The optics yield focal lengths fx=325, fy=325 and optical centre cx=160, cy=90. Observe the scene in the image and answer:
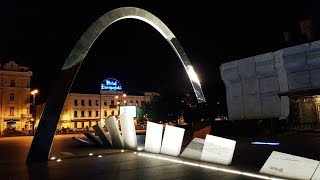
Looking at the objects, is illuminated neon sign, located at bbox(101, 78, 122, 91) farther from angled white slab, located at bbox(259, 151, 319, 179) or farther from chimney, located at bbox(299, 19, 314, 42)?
angled white slab, located at bbox(259, 151, 319, 179)

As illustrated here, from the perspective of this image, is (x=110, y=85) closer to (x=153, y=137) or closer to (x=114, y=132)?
(x=114, y=132)

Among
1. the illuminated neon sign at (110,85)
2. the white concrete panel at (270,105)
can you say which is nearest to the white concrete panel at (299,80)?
the white concrete panel at (270,105)

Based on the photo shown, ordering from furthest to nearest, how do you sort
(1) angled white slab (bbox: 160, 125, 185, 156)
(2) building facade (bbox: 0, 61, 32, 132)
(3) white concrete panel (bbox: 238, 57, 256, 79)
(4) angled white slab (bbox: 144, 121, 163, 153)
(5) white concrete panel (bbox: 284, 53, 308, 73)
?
(2) building facade (bbox: 0, 61, 32, 132) < (3) white concrete panel (bbox: 238, 57, 256, 79) < (5) white concrete panel (bbox: 284, 53, 308, 73) < (4) angled white slab (bbox: 144, 121, 163, 153) < (1) angled white slab (bbox: 160, 125, 185, 156)

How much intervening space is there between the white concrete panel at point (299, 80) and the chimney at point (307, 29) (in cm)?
291

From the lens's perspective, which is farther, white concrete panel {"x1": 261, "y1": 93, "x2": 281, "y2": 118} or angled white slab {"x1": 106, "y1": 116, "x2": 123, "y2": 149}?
white concrete panel {"x1": 261, "y1": 93, "x2": 281, "y2": 118}

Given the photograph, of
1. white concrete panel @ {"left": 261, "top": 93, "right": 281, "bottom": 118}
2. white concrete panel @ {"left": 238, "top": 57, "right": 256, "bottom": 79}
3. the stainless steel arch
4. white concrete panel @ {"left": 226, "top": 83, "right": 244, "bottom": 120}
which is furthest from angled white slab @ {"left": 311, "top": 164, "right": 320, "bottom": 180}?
white concrete panel @ {"left": 226, "top": 83, "right": 244, "bottom": 120}

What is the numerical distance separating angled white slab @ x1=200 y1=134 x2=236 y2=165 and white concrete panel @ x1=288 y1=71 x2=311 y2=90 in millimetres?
16720

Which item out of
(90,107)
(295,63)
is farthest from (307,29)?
(90,107)

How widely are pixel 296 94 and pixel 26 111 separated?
2212 inches

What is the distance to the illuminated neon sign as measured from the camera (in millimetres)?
80869

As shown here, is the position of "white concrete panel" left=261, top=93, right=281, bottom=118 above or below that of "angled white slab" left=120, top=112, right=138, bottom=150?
above

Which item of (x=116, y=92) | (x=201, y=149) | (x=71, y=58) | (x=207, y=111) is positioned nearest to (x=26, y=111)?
(x=116, y=92)

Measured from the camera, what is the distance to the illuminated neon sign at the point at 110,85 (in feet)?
265

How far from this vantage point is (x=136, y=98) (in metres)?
87.1
